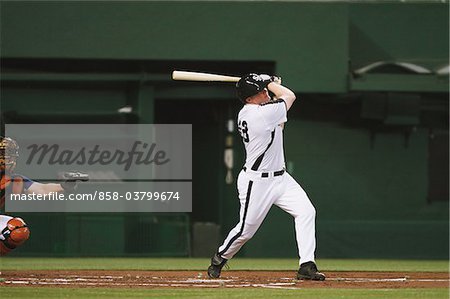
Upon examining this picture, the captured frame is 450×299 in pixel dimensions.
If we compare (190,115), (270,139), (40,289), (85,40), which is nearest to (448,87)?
(190,115)

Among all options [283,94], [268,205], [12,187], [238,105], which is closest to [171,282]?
[268,205]

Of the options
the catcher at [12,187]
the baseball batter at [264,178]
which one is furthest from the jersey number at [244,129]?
the catcher at [12,187]

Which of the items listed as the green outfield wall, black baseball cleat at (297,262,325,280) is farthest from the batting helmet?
the green outfield wall

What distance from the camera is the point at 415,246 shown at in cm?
1945

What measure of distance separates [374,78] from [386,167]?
197 centimetres

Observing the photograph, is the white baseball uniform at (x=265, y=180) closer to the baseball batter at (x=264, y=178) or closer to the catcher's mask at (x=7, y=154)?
the baseball batter at (x=264, y=178)

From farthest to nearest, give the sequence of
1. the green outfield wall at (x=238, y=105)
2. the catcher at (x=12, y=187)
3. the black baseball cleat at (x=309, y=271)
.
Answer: the green outfield wall at (x=238, y=105), the black baseball cleat at (x=309, y=271), the catcher at (x=12, y=187)

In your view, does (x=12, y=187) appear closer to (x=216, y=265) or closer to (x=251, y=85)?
(x=216, y=265)

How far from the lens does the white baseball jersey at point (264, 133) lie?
10078 millimetres

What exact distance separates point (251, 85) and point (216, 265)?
1.83 meters

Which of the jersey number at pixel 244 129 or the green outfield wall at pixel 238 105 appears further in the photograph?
the green outfield wall at pixel 238 105

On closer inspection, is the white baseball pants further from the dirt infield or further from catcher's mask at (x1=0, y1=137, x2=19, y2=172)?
catcher's mask at (x1=0, y1=137, x2=19, y2=172)

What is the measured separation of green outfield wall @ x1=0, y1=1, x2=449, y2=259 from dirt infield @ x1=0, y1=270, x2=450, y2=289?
276 inches

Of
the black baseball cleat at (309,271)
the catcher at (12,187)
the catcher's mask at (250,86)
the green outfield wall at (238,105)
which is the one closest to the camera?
the catcher at (12,187)
